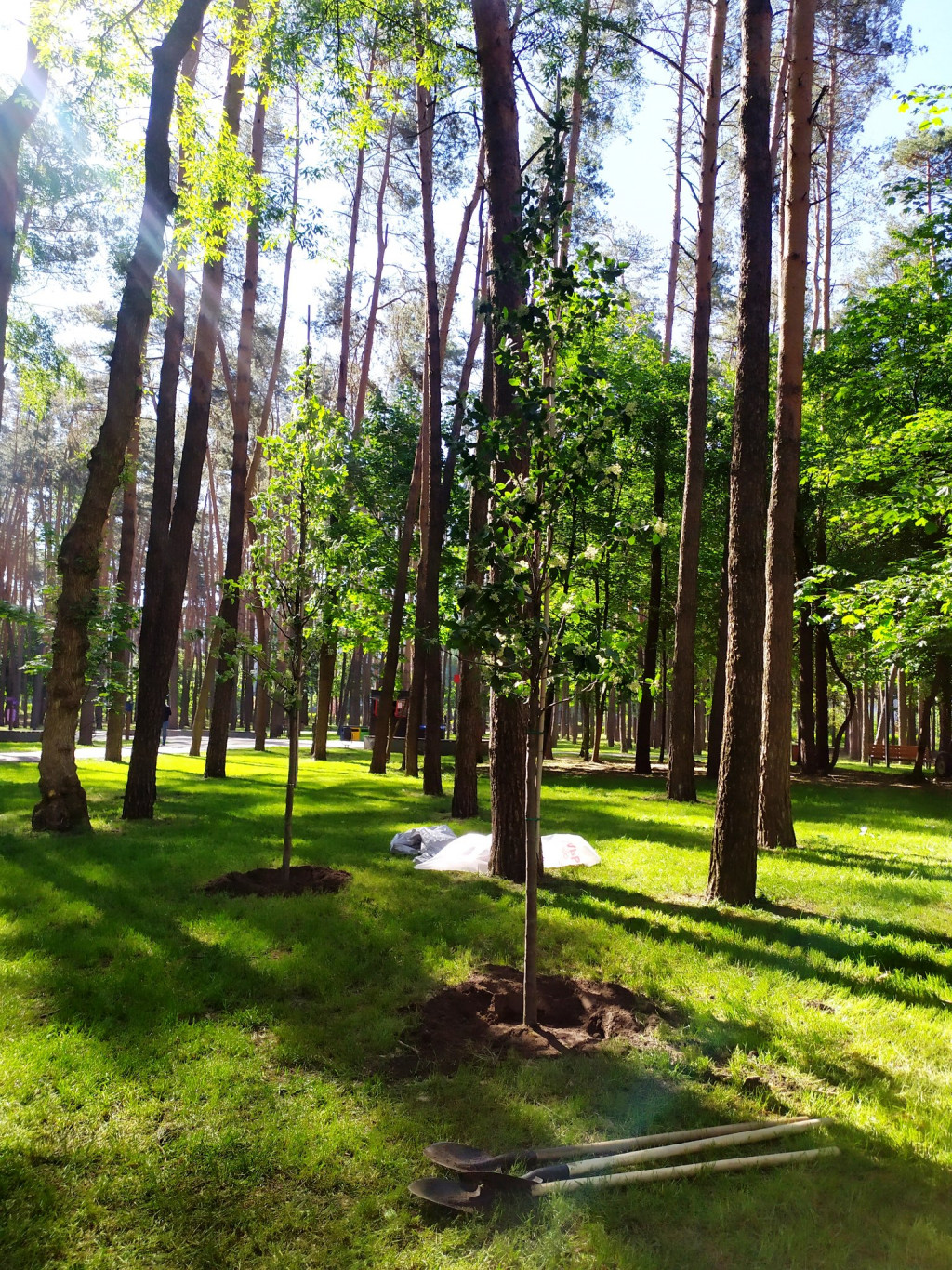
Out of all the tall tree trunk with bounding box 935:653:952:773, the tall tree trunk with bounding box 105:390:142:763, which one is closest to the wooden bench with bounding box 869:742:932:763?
the tall tree trunk with bounding box 935:653:952:773

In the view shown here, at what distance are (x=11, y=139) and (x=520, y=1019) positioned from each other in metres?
14.1

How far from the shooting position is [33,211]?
57.9 ft

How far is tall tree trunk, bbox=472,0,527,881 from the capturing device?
6789 mm

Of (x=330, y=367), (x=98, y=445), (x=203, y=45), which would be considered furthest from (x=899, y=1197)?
(x=330, y=367)

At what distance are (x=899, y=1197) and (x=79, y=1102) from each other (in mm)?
3287

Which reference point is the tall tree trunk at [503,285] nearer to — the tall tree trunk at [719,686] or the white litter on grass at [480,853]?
the white litter on grass at [480,853]

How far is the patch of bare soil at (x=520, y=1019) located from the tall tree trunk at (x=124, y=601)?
8.69 meters

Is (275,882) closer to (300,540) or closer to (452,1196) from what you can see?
(300,540)

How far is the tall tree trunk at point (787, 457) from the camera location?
8.81 metres

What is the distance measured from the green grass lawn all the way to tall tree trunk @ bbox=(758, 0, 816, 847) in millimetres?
1724

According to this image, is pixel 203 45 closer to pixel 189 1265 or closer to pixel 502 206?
pixel 502 206

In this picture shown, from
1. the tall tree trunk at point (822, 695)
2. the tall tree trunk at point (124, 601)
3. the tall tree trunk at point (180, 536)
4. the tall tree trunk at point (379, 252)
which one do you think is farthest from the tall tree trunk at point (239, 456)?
the tall tree trunk at point (822, 695)

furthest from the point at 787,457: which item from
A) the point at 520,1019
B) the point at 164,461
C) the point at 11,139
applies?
the point at 11,139

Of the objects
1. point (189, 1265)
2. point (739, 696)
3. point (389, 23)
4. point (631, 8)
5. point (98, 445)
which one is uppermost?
point (631, 8)
